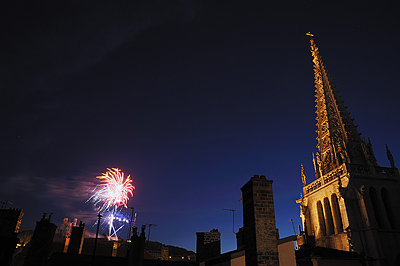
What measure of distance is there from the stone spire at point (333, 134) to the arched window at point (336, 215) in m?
4.50

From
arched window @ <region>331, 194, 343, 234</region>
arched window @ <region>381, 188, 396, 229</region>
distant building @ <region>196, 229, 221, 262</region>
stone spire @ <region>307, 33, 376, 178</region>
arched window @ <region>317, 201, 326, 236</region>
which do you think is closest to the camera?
distant building @ <region>196, 229, 221, 262</region>

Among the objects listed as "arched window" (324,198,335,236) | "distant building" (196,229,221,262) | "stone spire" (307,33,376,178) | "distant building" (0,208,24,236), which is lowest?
"distant building" (196,229,221,262)

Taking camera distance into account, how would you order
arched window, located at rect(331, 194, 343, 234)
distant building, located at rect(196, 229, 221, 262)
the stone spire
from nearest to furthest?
distant building, located at rect(196, 229, 221, 262)
arched window, located at rect(331, 194, 343, 234)
the stone spire

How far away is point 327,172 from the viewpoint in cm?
3247

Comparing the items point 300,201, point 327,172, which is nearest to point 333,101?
point 327,172

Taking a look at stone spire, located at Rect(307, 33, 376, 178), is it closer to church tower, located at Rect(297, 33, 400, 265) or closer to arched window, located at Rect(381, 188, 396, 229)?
church tower, located at Rect(297, 33, 400, 265)

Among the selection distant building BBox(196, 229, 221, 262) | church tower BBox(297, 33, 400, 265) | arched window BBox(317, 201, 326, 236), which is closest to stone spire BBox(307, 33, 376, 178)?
church tower BBox(297, 33, 400, 265)

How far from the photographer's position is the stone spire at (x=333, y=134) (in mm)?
31172

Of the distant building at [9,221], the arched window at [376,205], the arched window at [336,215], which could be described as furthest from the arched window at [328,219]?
the distant building at [9,221]

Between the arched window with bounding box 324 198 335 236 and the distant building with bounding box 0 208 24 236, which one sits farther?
the arched window with bounding box 324 198 335 236

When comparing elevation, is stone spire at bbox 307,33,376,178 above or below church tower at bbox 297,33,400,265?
above

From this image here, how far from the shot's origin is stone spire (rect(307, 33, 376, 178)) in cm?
3117

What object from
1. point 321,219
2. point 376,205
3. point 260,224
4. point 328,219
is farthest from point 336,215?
point 260,224

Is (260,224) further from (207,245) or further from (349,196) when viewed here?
(349,196)
